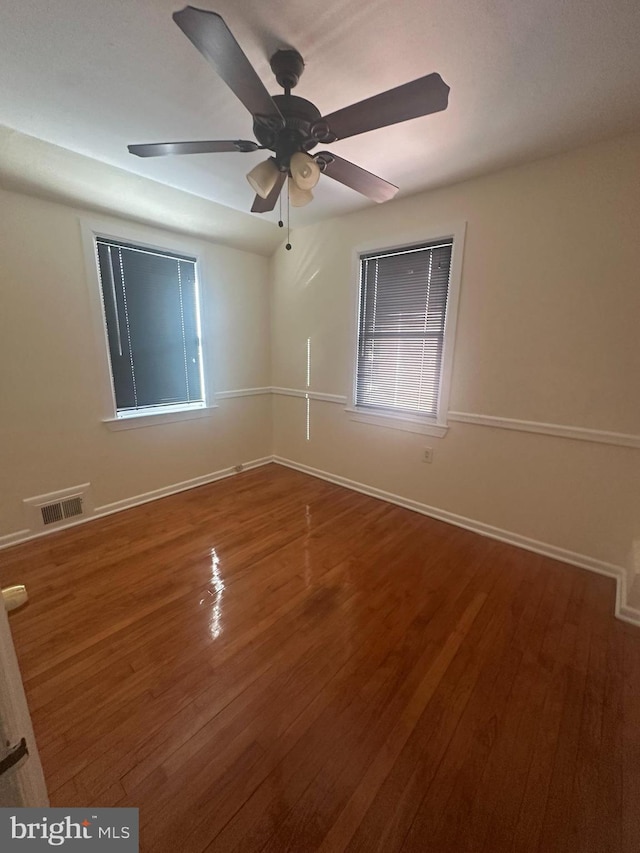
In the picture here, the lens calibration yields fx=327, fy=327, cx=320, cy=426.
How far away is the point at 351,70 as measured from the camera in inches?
55.6

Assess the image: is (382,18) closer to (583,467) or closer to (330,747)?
(583,467)

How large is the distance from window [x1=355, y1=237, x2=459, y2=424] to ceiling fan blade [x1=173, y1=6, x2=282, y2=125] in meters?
1.71

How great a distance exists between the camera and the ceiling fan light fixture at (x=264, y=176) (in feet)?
4.63

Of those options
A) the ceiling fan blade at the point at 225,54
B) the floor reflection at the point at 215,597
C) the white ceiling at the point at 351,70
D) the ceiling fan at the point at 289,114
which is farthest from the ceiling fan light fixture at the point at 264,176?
the floor reflection at the point at 215,597

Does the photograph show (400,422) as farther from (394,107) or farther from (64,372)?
(64,372)

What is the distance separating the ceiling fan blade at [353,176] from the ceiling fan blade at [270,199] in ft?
0.66

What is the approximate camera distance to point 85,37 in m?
1.26

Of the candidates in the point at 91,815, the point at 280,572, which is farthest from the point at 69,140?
the point at 91,815

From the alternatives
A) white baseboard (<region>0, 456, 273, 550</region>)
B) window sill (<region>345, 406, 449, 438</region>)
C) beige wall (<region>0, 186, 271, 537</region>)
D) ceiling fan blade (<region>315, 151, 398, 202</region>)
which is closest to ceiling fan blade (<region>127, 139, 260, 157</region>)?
ceiling fan blade (<region>315, 151, 398, 202</region>)

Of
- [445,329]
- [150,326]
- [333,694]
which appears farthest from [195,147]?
[333,694]

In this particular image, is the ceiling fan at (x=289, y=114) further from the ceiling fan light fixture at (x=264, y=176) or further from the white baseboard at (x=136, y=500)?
the white baseboard at (x=136, y=500)

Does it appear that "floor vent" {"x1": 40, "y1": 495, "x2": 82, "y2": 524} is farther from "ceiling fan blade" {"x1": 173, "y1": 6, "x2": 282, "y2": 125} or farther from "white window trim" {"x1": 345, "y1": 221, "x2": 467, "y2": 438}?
"ceiling fan blade" {"x1": 173, "y1": 6, "x2": 282, "y2": 125}

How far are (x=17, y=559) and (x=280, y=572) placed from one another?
1755mm

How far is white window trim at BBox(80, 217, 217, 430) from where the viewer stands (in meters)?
2.47
